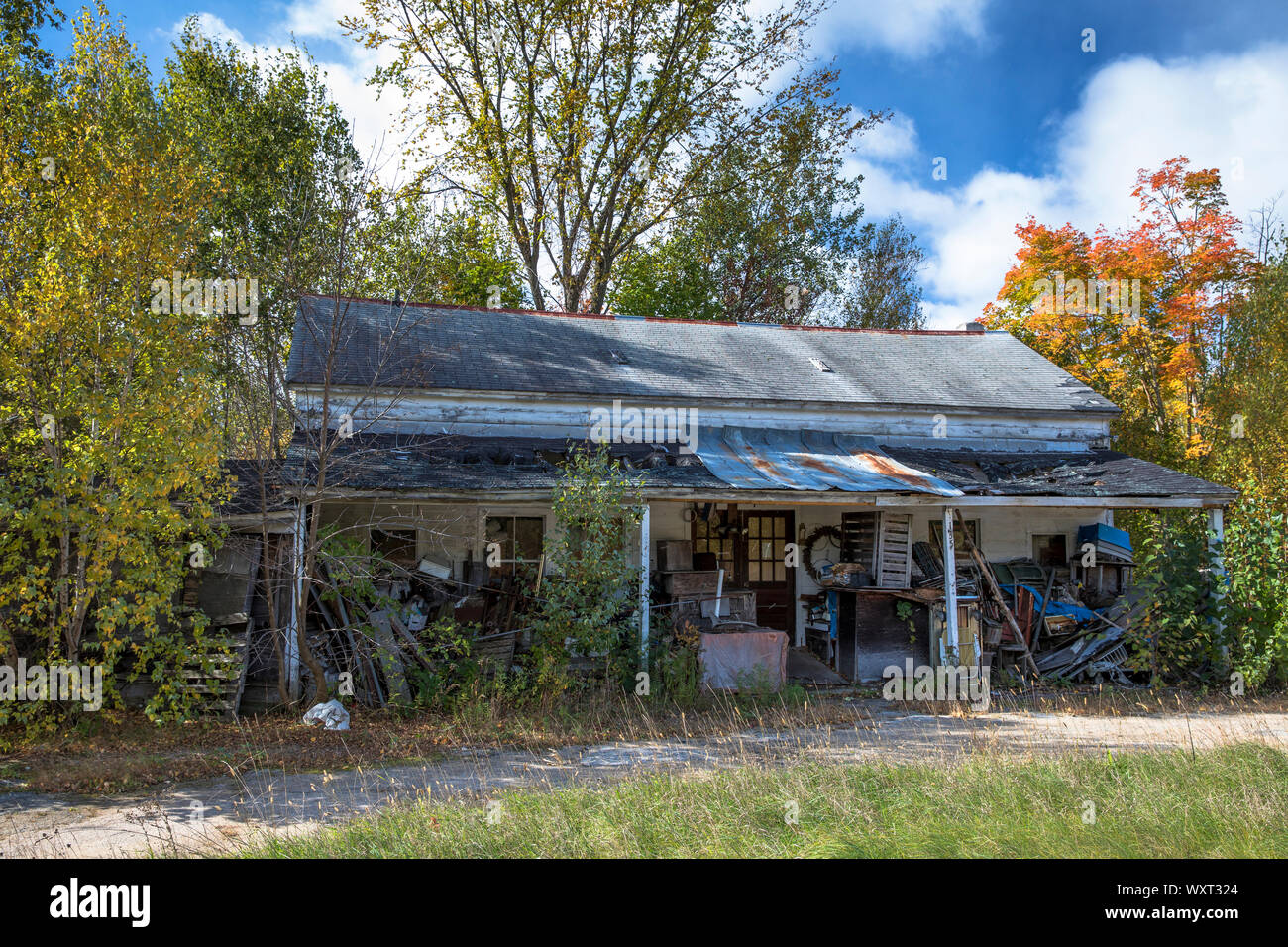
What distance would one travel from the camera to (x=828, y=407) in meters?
14.7

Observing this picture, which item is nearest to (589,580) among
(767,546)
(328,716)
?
(328,716)

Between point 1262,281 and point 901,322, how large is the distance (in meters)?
15.8

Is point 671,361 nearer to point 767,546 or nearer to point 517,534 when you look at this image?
point 767,546

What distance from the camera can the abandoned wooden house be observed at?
11.2m

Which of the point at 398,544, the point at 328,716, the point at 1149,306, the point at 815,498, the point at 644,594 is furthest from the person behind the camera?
the point at 1149,306

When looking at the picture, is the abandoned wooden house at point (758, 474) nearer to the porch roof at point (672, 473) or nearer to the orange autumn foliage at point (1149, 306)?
the porch roof at point (672, 473)

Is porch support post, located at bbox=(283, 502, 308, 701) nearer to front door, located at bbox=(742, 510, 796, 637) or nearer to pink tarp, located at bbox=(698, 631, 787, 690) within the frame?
pink tarp, located at bbox=(698, 631, 787, 690)

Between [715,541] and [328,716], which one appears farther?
[715,541]

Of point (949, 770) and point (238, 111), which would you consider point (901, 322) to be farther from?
point (949, 770)

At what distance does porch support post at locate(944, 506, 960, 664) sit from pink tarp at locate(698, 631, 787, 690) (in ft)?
7.25

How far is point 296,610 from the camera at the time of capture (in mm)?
9008

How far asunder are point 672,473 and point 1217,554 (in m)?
7.22

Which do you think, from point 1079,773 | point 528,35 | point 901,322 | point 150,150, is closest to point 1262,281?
point 901,322

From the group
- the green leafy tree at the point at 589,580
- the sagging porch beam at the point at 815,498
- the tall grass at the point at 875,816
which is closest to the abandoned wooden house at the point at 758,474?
the sagging porch beam at the point at 815,498
